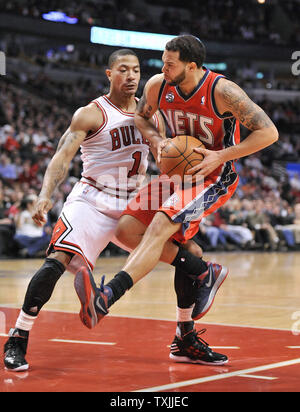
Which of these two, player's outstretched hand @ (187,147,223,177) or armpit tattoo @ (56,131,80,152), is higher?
armpit tattoo @ (56,131,80,152)

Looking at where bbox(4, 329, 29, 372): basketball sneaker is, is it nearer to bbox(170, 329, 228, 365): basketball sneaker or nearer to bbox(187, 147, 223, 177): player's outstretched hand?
bbox(170, 329, 228, 365): basketball sneaker

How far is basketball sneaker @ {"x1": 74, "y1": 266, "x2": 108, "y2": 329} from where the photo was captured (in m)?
3.62

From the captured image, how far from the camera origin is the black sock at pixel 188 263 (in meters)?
4.41

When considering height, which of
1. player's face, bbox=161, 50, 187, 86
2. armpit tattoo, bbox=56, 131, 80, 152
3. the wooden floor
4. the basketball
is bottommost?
the wooden floor

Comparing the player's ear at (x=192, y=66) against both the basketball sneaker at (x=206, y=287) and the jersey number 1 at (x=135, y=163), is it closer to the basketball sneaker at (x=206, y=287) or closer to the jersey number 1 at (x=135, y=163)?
the jersey number 1 at (x=135, y=163)

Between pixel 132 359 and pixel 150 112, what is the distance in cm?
166

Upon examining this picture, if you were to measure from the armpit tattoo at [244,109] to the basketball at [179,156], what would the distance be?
13.4 inches

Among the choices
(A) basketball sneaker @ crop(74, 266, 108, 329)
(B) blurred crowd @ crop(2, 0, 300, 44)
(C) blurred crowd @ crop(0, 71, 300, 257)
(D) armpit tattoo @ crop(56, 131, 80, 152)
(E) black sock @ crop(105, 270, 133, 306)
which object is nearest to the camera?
(A) basketball sneaker @ crop(74, 266, 108, 329)

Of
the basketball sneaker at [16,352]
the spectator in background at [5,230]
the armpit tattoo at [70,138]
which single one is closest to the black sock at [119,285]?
the basketball sneaker at [16,352]

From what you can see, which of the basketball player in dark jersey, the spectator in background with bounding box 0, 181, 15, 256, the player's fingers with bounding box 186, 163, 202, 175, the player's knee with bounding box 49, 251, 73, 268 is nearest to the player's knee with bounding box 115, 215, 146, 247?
the basketball player in dark jersey

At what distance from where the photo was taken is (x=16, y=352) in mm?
4078

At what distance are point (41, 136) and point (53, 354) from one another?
44.4ft

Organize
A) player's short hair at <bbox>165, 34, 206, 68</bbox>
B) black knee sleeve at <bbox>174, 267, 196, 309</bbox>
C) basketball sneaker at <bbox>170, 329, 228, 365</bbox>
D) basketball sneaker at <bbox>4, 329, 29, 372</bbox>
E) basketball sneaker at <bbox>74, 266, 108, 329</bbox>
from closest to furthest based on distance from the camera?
1. basketball sneaker at <bbox>74, 266, 108, 329</bbox>
2. basketball sneaker at <bbox>4, 329, 29, 372</bbox>
3. player's short hair at <bbox>165, 34, 206, 68</bbox>
4. basketball sneaker at <bbox>170, 329, 228, 365</bbox>
5. black knee sleeve at <bbox>174, 267, 196, 309</bbox>

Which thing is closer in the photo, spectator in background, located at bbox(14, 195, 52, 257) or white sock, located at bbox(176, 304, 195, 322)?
white sock, located at bbox(176, 304, 195, 322)
